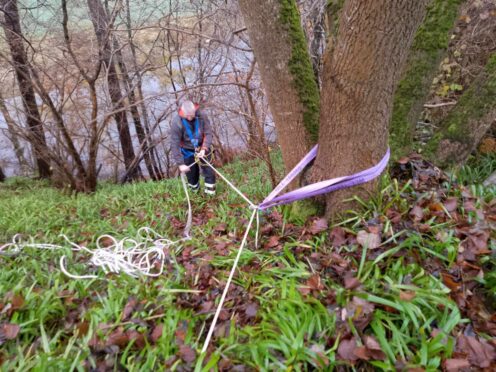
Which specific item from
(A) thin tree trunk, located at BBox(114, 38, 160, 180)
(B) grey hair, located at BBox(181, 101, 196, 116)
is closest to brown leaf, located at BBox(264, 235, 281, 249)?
(B) grey hair, located at BBox(181, 101, 196, 116)

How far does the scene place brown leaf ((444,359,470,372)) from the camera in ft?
4.74

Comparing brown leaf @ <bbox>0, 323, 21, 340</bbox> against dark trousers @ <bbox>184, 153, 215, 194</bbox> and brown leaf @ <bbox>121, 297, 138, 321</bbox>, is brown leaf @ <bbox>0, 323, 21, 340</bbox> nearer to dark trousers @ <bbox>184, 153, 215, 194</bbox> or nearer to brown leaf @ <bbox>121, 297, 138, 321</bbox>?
brown leaf @ <bbox>121, 297, 138, 321</bbox>

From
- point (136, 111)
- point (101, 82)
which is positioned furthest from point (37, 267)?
point (136, 111)

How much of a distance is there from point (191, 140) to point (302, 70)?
8.28 feet

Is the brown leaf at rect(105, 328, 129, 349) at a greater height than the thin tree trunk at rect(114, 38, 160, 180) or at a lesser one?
lesser

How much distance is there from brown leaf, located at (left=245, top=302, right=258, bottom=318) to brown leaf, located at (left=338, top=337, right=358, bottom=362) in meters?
0.55

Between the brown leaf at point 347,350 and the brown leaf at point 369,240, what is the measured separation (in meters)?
0.67

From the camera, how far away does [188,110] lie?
4.18m

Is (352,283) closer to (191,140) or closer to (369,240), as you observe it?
(369,240)

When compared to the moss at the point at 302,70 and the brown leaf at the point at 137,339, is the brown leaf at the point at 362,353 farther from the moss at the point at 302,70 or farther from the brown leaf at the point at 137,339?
the moss at the point at 302,70

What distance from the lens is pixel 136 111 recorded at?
948 cm

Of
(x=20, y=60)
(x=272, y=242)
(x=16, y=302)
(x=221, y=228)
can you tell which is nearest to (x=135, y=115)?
(x=20, y=60)

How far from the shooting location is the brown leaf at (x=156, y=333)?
186 centimetres

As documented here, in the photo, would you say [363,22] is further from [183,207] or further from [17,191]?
[17,191]
